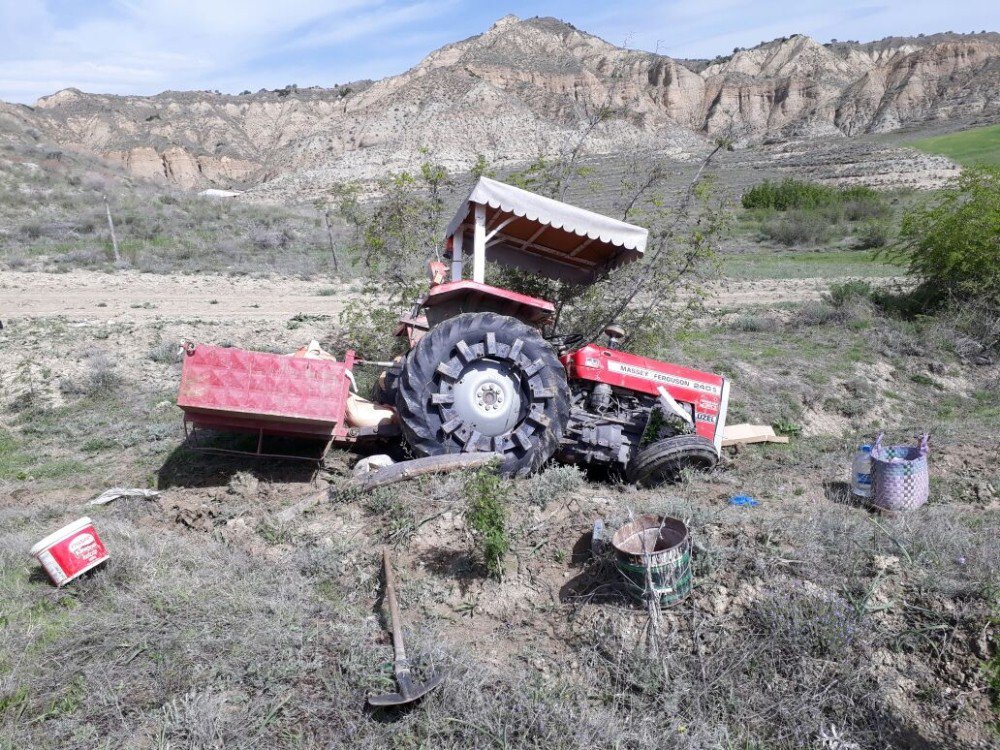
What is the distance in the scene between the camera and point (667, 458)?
17.5ft

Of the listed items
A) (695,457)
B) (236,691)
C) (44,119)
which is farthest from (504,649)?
(44,119)

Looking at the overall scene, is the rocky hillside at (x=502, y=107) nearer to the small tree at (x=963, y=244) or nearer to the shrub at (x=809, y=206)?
the shrub at (x=809, y=206)

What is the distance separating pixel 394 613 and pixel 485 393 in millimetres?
2089

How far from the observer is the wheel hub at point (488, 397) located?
537 cm

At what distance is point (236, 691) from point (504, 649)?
128 centimetres

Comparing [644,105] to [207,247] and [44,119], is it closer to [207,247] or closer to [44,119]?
[44,119]

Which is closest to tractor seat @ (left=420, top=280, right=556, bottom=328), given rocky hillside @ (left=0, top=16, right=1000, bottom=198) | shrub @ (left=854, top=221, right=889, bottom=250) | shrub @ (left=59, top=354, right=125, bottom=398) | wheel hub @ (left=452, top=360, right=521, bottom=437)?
wheel hub @ (left=452, top=360, right=521, bottom=437)

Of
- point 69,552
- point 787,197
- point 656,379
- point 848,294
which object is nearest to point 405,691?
point 69,552

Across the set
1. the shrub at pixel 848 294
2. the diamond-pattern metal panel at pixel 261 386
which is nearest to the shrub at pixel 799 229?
the shrub at pixel 848 294

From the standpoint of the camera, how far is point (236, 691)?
324cm

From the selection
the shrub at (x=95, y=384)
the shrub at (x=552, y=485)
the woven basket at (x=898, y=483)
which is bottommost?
the shrub at (x=95, y=384)

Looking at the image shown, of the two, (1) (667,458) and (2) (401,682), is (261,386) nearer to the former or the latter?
(2) (401,682)

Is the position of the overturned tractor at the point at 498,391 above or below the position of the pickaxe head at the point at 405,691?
above

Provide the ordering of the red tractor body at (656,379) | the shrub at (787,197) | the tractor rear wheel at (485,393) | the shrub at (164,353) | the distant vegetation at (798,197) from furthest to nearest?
the shrub at (787,197), the distant vegetation at (798,197), the shrub at (164,353), the red tractor body at (656,379), the tractor rear wheel at (485,393)
